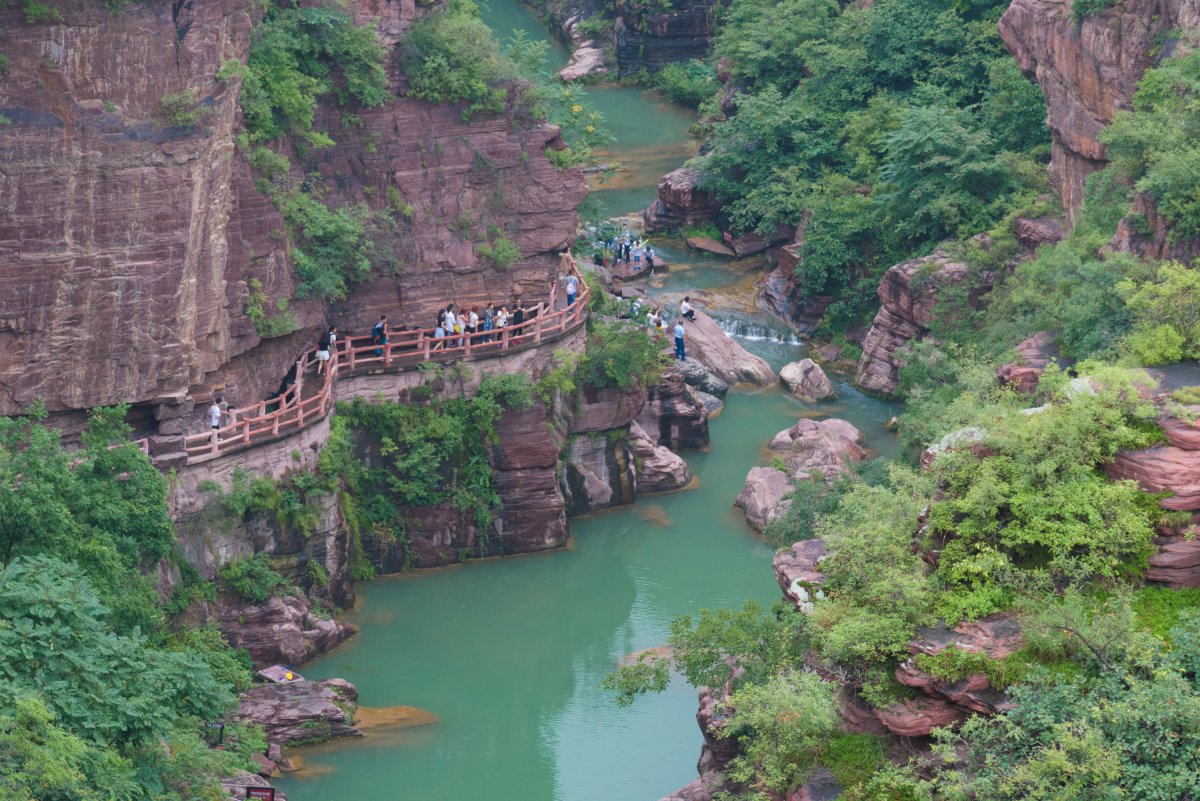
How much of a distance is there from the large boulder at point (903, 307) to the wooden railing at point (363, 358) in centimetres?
919

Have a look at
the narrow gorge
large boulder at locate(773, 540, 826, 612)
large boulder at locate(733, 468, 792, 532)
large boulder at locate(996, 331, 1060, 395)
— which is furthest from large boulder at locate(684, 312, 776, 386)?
large boulder at locate(773, 540, 826, 612)

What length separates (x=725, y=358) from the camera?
157 ft

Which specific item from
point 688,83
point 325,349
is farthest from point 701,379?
point 688,83

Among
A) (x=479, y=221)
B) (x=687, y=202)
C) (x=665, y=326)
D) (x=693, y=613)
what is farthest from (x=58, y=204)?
(x=687, y=202)

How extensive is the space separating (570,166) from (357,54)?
5205 millimetres

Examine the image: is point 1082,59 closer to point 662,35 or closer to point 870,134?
point 870,134

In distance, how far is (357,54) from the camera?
36.8 meters

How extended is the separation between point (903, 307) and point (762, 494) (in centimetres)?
817

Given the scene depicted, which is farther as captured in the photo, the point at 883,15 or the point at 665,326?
the point at 883,15

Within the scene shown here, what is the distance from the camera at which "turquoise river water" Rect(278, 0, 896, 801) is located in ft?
107

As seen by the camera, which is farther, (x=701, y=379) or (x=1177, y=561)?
(x=701, y=379)

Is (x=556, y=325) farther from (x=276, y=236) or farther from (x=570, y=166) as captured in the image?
(x=276, y=236)

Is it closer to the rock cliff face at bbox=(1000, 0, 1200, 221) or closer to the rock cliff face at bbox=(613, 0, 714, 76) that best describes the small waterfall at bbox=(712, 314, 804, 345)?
the rock cliff face at bbox=(1000, 0, 1200, 221)

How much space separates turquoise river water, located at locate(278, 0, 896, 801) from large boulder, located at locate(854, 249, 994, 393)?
1.76 m
